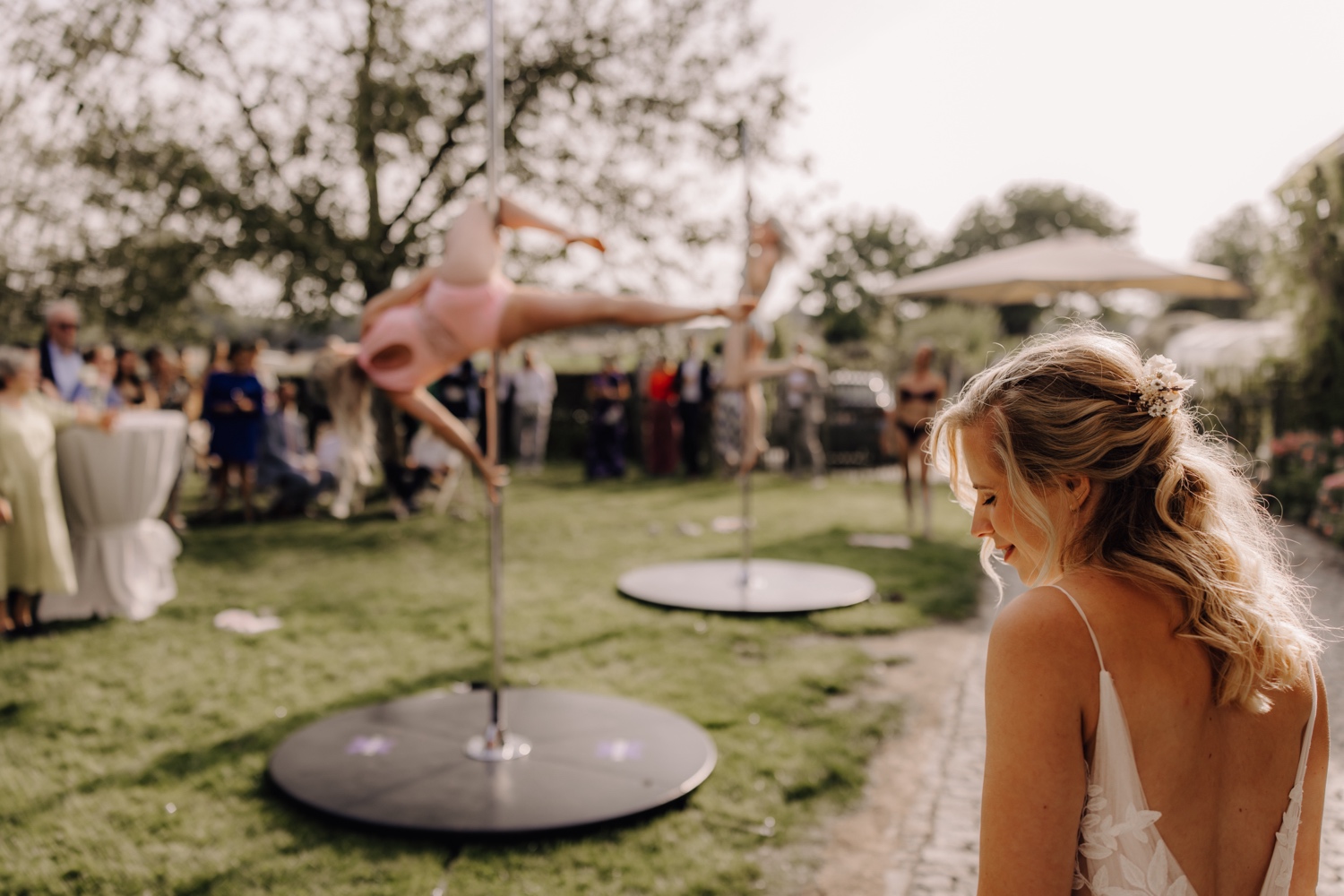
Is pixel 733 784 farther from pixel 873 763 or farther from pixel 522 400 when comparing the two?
pixel 522 400

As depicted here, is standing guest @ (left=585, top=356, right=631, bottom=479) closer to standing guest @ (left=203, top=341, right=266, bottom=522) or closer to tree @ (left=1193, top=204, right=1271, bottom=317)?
standing guest @ (left=203, top=341, right=266, bottom=522)

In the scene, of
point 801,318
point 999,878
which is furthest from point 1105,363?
point 801,318

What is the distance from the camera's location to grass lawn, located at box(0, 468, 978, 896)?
336 cm

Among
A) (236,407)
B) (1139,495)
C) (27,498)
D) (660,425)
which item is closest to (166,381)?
(236,407)

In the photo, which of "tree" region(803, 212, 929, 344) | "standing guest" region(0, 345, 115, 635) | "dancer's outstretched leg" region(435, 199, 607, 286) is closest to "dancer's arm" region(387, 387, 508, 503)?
"dancer's outstretched leg" region(435, 199, 607, 286)

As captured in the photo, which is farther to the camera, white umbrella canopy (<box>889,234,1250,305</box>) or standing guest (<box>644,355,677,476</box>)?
standing guest (<box>644,355,677,476</box>)

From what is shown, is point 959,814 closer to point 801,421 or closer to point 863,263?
point 801,421

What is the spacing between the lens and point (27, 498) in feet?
19.6

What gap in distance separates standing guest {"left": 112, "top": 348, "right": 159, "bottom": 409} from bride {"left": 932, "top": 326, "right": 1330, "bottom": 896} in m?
9.41

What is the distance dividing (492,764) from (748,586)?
11.9ft

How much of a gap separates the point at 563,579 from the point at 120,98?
24.1 ft

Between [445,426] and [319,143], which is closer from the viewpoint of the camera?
[445,426]

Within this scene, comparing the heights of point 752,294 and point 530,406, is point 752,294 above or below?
above

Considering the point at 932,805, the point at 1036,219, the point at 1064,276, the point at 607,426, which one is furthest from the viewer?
the point at 1036,219
